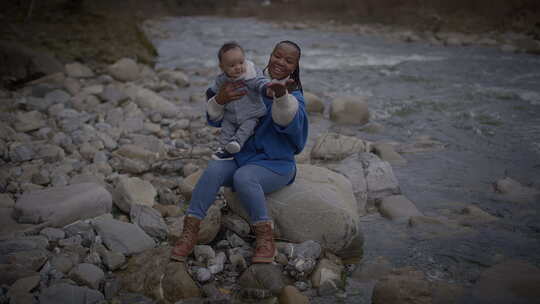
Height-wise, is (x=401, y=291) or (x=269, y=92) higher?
(x=269, y=92)

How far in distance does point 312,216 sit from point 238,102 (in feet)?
3.22

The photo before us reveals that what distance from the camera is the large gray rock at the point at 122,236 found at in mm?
3185

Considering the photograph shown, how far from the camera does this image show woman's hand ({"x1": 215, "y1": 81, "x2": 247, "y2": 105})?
9.62 feet

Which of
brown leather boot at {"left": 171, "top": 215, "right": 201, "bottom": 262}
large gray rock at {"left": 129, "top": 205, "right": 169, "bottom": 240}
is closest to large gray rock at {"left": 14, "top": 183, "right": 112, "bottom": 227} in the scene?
large gray rock at {"left": 129, "top": 205, "right": 169, "bottom": 240}

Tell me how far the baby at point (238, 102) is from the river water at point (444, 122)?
1264 millimetres

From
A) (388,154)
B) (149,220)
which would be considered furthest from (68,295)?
(388,154)

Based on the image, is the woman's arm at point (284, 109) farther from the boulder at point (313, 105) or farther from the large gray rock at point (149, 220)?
the boulder at point (313, 105)

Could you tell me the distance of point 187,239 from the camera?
2.99m

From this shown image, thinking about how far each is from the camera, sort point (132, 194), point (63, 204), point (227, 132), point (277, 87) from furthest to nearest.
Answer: point (132, 194) → point (63, 204) → point (227, 132) → point (277, 87)

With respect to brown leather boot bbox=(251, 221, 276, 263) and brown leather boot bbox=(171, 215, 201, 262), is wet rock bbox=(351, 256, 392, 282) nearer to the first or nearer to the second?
brown leather boot bbox=(251, 221, 276, 263)

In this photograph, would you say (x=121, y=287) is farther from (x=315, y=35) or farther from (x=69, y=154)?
(x=315, y=35)

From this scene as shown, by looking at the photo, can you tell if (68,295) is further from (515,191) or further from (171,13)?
(171,13)

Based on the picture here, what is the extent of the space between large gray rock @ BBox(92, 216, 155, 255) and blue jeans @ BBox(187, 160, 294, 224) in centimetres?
53

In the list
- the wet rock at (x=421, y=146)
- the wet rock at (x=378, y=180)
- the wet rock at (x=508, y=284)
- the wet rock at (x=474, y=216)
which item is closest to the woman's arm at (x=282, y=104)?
the wet rock at (x=508, y=284)
